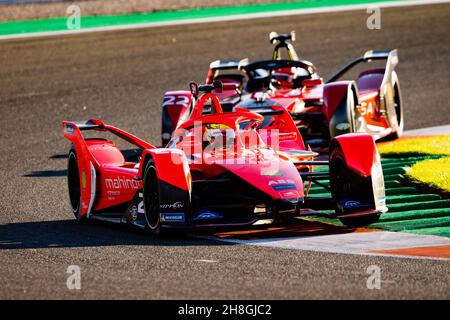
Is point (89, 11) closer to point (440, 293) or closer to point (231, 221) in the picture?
point (231, 221)

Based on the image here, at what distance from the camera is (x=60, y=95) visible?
76.7 ft

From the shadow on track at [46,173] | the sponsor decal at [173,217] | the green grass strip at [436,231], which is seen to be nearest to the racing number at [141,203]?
the sponsor decal at [173,217]

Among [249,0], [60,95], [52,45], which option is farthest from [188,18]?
[60,95]

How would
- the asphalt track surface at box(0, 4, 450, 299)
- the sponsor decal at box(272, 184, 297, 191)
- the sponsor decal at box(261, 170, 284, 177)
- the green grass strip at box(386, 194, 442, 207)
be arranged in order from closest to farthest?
1. the asphalt track surface at box(0, 4, 450, 299)
2. the sponsor decal at box(272, 184, 297, 191)
3. the sponsor decal at box(261, 170, 284, 177)
4. the green grass strip at box(386, 194, 442, 207)

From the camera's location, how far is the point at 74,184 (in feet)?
43.5

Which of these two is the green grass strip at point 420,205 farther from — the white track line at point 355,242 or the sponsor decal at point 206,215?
the sponsor decal at point 206,215

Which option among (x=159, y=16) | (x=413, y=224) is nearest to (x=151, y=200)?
(x=413, y=224)

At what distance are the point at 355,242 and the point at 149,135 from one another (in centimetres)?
930

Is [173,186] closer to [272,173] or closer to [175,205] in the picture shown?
[175,205]

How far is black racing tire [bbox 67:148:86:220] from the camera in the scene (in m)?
13.0

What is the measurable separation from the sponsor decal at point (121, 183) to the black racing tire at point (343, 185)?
6.85ft

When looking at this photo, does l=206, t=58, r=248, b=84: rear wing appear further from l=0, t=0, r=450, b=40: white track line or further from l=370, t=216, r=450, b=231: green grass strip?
l=0, t=0, r=450, b=40: white track line

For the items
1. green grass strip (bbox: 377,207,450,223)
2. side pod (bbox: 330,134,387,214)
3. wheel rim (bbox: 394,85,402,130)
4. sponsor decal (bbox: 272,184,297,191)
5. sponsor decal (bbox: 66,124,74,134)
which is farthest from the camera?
wheel rim (bbox: 394,85,402,130)

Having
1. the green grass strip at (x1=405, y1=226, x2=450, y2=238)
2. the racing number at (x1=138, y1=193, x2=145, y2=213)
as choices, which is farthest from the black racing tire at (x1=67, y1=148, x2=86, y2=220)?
the green grass strip at (x1=405, y1=226, x2=450, y2=238)
